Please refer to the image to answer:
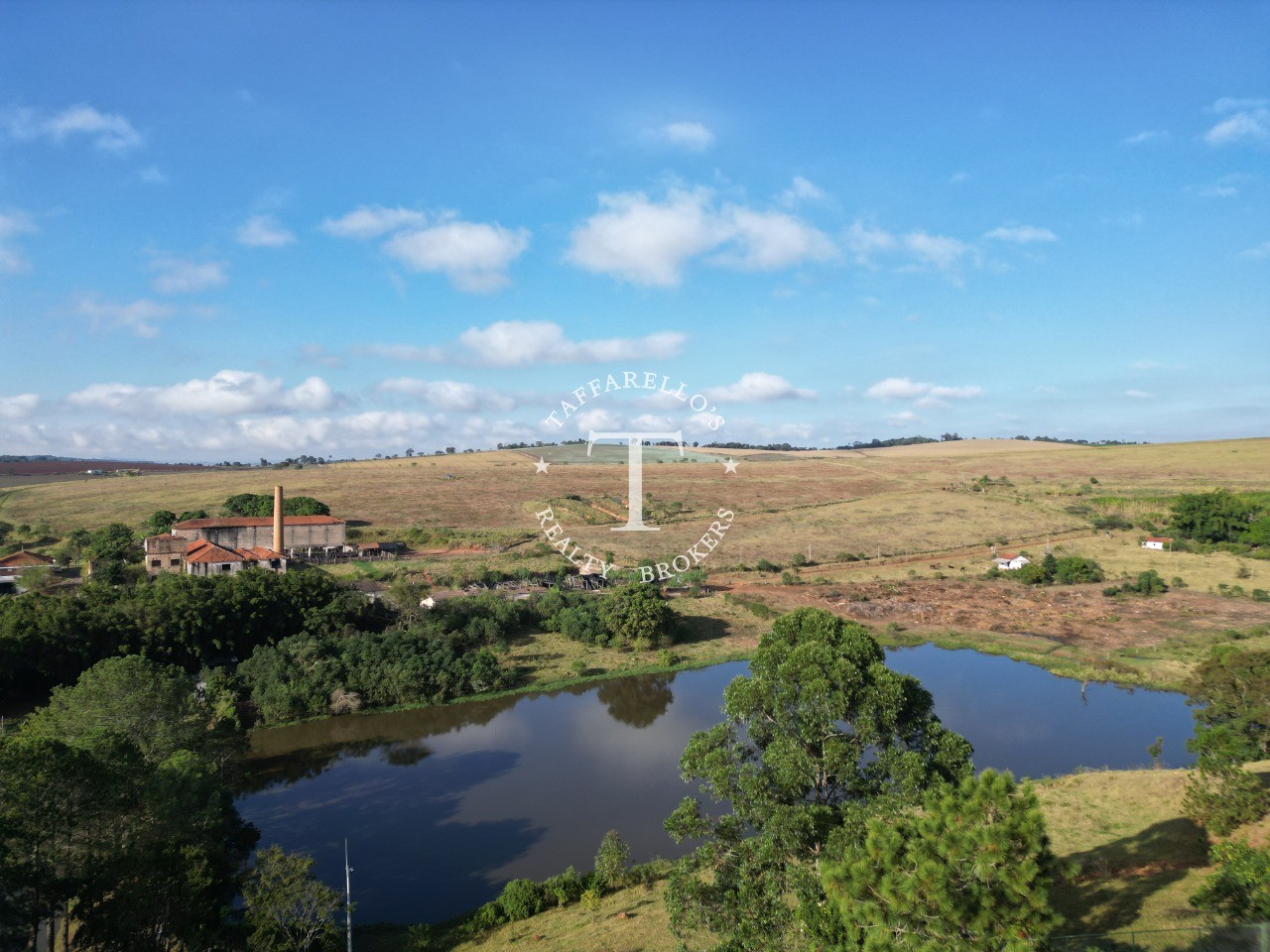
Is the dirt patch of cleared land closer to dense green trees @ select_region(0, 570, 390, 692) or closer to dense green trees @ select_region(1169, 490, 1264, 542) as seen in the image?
dense green trees @ select_region(1169, 490, 1264, 542)

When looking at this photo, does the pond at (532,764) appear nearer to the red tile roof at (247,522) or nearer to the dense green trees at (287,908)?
the dense green trees at (287,908)

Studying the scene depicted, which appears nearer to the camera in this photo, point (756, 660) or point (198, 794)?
point (756, 660)

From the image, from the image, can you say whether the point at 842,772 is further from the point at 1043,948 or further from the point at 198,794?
the point at 198,794

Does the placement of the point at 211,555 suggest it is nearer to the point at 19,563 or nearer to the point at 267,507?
the point at 19,563

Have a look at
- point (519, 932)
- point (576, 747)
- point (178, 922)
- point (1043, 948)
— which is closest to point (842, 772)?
point (1043, 948)

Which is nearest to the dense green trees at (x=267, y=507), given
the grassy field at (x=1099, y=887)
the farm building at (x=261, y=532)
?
the farm building at (x=261, y=532)

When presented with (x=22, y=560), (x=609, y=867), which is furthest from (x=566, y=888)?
(x=22, y=560)
